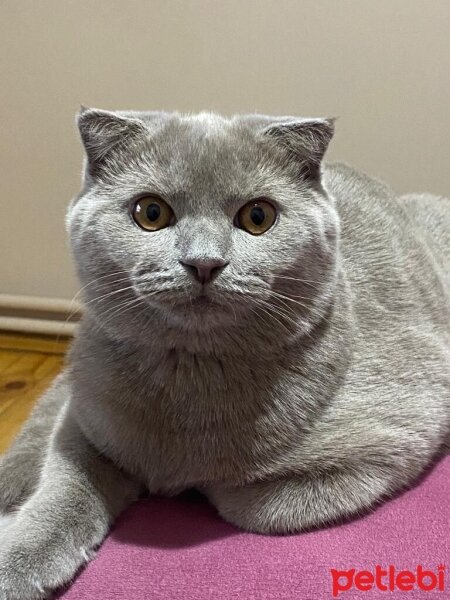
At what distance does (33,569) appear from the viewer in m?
0.73

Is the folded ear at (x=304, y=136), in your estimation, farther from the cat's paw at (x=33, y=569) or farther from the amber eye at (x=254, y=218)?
the cat's paw at (x=33, y=569)

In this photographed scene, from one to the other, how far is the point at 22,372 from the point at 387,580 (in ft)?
4.11

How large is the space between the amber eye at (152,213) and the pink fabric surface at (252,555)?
0.39 metres

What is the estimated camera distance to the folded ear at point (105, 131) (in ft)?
2.58

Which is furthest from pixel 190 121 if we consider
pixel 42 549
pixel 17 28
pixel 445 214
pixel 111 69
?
pixel 17 28

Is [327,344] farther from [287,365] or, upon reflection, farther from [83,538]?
[83,538]

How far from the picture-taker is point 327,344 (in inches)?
33.7

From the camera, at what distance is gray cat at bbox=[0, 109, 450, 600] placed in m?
0.73

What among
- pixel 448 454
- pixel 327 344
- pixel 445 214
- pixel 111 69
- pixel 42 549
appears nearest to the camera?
pixel 42 549

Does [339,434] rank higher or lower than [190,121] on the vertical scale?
lower

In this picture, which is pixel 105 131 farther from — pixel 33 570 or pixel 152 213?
pixel 33 570

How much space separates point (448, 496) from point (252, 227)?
1.49 feet

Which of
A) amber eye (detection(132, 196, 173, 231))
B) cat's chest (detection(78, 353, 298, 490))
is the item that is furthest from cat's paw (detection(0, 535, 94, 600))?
amber eye (detection(132, 196, 173, 231))

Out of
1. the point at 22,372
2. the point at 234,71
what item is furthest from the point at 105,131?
the point at 22,372
